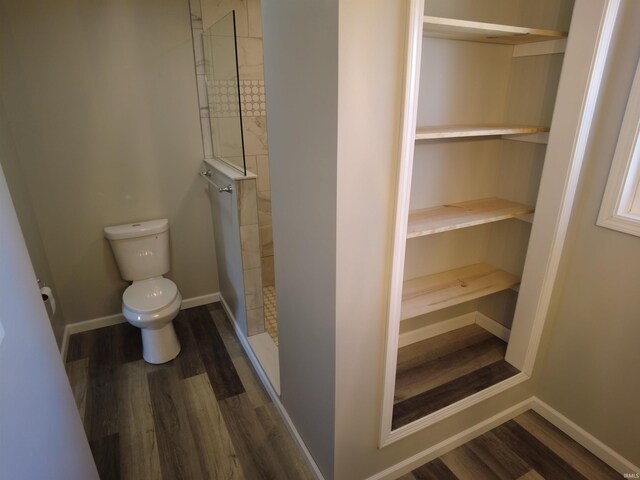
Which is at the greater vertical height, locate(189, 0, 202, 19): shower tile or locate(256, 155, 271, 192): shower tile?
locate(189, 0, 202, 19): shower tile

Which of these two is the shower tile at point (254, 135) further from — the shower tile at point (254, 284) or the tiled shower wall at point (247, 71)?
the shower tile at point (254, 284)

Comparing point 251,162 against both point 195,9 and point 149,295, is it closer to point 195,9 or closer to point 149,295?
point 195,9

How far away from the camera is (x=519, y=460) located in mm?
1761

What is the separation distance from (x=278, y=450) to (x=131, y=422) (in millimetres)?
785

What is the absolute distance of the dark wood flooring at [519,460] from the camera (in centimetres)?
169

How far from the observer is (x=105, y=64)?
2.29m

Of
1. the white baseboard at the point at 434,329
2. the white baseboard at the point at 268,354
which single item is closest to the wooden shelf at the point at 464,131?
the white baseboard at the point at 434,329

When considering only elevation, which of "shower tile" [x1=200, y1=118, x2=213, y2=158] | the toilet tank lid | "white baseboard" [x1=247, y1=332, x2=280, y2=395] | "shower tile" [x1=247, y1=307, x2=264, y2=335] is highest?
"shower tile" [x1=200, y1=118, x2=213, y2=158]

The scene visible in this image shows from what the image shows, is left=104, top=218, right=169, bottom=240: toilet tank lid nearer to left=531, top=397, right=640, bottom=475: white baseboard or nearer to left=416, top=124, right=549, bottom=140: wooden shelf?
left=416, top=124, right=549, bottom=140: wooden shelf

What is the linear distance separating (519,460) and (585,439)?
0.35m

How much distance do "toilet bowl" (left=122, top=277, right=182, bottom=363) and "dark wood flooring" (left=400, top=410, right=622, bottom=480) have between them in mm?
1542

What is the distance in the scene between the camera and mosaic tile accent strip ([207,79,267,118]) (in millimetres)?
2273

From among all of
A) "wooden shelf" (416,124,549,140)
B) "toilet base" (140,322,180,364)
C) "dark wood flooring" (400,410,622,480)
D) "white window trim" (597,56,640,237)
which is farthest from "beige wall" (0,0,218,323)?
"white window trim" (597,56,640,237)

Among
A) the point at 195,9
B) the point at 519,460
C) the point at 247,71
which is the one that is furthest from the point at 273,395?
the point at 195,9
